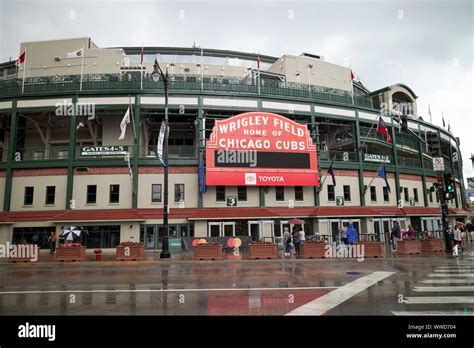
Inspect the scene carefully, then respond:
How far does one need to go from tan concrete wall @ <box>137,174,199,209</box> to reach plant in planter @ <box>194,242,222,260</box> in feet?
26.4

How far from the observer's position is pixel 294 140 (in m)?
29.3

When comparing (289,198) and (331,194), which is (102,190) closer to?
(289,198)

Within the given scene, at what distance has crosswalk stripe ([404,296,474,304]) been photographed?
8.13 metres

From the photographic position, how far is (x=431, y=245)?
2194 cm

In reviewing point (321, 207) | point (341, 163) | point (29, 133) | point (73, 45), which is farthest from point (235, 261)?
point (73, 45)

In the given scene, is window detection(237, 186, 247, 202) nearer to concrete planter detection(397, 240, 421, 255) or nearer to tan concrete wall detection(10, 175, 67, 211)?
concrete planter detection(397, 240, 421, 255)

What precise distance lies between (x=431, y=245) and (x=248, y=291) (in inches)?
695

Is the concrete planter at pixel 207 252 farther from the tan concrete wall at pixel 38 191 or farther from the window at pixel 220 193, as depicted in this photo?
the tan concrete wall at pixel 38 191

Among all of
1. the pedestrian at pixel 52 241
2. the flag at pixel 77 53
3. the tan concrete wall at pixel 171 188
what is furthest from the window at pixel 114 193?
the flag at pixel 77 53

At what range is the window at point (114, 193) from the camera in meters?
27.5

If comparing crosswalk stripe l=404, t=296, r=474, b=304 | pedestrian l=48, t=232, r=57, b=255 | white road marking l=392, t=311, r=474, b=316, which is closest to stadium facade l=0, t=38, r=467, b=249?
pedestrian l=48, t=232, r=57, b=255

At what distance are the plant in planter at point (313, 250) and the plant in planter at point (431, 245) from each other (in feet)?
25.2

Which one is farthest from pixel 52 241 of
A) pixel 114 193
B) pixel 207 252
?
pixel 207 252
